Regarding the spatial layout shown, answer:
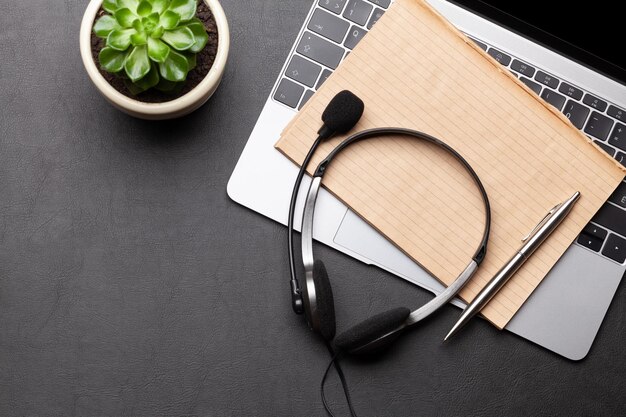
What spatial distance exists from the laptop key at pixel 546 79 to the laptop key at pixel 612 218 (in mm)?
157

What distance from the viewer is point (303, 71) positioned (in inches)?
30.5

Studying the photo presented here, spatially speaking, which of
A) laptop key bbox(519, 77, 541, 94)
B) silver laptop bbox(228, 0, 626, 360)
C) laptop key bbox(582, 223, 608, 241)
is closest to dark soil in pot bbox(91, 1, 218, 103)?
silver laptop bbox(228, 0, 626, 360)

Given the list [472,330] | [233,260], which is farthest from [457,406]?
[233,260]

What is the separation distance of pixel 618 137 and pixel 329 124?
35cm

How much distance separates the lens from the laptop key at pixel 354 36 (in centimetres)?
78

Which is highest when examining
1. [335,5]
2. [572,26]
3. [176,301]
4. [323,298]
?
[572,26]

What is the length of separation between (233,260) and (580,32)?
48 centimetres

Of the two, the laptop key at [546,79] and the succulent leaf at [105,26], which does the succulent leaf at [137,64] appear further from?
the laptop key at [546,79]

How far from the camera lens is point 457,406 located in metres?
0.76

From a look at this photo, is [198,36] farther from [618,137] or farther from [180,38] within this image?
[618,137]

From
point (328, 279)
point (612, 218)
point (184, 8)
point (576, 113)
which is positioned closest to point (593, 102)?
point (576, 113)

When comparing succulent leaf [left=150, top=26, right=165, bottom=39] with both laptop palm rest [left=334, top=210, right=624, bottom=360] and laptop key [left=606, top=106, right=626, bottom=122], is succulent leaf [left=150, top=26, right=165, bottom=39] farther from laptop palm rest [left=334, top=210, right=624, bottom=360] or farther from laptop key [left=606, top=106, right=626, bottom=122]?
laptop key [left=606, top=106, right=626, bottom=122]

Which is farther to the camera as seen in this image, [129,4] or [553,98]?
[553,98]

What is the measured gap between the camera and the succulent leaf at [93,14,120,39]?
0.63m
